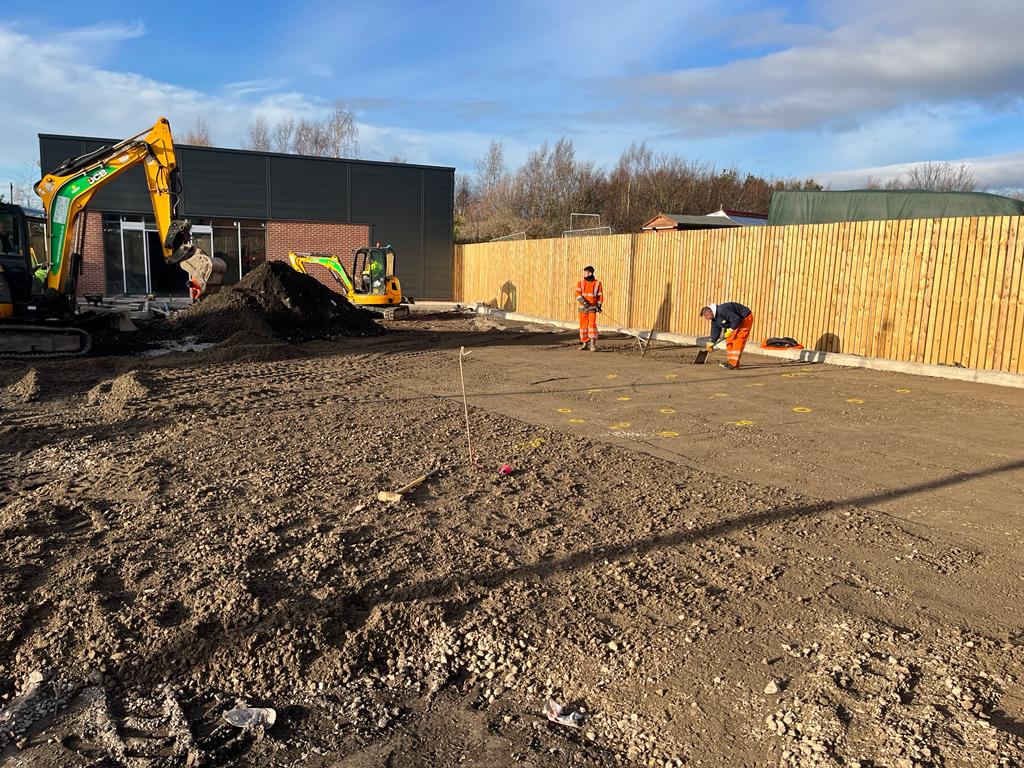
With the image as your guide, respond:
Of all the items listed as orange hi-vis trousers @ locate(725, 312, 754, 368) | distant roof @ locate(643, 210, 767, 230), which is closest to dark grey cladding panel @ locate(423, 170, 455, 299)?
distant roof @ locate(643, 210, 767, 230)

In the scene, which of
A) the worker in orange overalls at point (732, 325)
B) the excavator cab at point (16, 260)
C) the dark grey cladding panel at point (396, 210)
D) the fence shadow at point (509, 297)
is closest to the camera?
the excavator cab at point (16, 260)

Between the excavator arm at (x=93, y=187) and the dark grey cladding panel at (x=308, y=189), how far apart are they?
16932 millimetres

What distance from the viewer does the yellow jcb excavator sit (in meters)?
12.5

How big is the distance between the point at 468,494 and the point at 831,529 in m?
2.64

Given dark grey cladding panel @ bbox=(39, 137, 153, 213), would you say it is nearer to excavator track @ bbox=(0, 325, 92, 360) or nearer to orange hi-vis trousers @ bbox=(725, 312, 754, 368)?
excavator track @ bbox=(0, 325, 92, 360)

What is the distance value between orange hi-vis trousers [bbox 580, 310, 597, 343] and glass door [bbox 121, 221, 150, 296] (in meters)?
21.2

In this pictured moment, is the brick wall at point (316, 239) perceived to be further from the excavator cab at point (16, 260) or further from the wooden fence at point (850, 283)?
the excavator cab at point (16, 260)

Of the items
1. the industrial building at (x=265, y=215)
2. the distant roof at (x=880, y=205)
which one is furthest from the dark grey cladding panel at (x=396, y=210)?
the distant roof at (x=880, y=205)

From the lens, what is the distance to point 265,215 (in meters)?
30.7

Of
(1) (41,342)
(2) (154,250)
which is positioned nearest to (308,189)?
(2) (154,250)

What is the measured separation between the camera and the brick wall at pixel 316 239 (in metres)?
30.9

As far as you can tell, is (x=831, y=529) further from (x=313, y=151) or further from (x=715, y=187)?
(x=313, y=151)

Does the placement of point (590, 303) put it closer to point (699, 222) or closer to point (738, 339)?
point (738, 339)

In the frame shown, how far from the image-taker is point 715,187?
162ft
